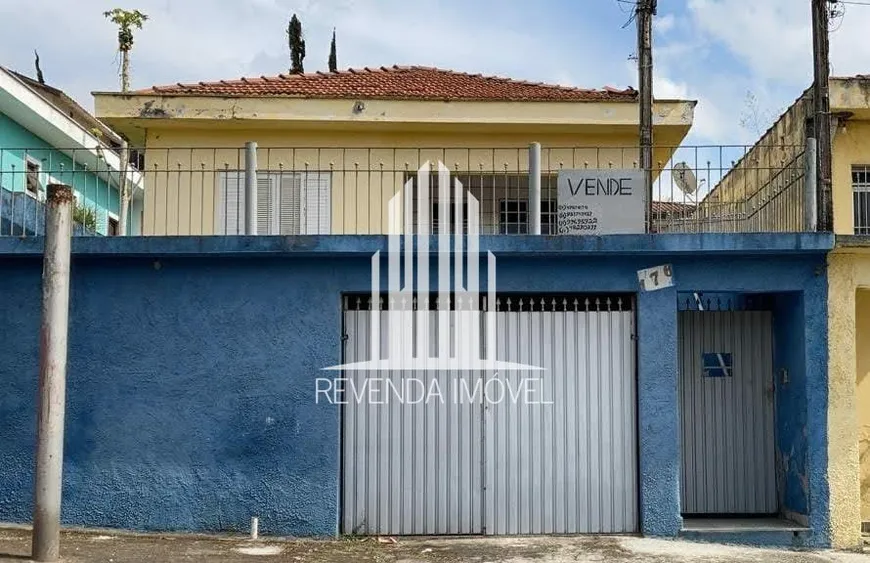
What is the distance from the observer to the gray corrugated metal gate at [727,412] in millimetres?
8070

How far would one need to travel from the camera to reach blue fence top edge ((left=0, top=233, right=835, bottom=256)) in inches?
289

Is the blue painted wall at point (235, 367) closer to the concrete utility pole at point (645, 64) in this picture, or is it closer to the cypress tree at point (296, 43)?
the concrete utility pole at point (645, 64)

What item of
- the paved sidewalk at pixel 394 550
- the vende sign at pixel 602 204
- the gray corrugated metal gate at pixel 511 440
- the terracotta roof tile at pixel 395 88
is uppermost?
the terracotta roof tile at pixel 395 88

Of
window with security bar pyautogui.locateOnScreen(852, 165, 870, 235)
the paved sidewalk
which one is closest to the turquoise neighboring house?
the paved sidewalk

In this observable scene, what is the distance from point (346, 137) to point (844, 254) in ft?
22.3

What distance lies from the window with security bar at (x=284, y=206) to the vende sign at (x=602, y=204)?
4261mm

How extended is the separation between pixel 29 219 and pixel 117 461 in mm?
3350

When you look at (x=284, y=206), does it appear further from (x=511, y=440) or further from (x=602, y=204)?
(x=511, y=440)

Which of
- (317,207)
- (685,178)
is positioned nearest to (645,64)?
(685,178)

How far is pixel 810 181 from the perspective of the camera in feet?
24.8

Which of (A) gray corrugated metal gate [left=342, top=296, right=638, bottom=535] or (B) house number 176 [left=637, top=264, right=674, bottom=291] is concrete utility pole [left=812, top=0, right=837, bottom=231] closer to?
(B) house number 176 [left=637, top=264, right=674, bottom=291]

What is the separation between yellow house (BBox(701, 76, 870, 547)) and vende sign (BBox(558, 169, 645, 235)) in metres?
1.44

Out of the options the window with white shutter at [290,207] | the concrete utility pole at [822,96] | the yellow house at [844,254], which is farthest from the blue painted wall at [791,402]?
the window with white shutter at [290,207]

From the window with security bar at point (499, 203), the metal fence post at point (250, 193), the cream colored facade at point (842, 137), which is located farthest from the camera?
the window with security bar at point (499, 203)
